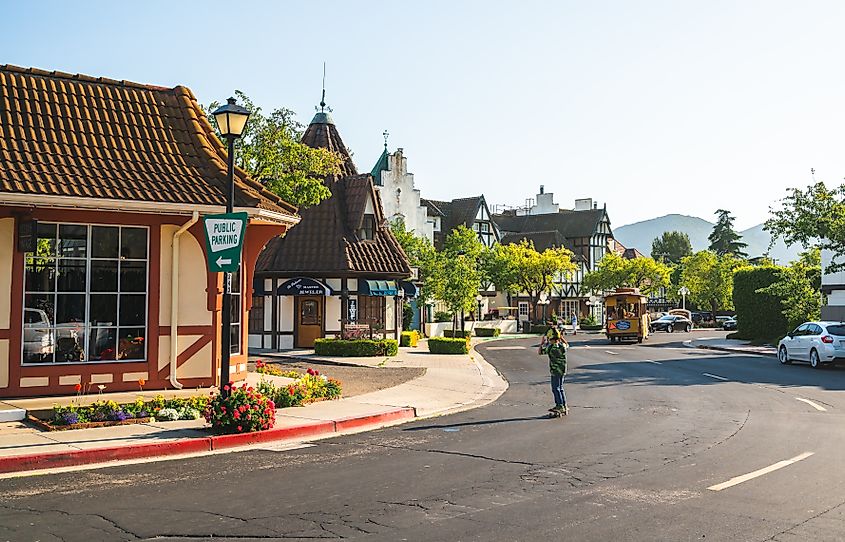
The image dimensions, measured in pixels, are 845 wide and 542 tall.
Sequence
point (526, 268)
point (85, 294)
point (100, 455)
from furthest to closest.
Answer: point (526, 268) < point (85, 294) < point (100, 455)

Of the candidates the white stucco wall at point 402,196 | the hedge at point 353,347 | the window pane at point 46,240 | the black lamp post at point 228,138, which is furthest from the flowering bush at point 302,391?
the white stucco wall at point 402,196

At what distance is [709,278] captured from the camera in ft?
265

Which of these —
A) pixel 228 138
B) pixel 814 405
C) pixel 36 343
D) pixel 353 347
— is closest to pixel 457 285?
pixel 353 347

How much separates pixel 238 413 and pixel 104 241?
17.5ft

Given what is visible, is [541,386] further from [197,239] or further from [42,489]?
[42,489]

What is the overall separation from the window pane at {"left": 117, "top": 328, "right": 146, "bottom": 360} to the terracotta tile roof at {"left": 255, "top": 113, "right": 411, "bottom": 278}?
1826 centimetres

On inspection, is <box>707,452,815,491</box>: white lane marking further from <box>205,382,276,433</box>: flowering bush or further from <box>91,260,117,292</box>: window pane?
<box>91,260,117,292</box>: window pane

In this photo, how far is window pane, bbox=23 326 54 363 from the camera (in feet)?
49.1

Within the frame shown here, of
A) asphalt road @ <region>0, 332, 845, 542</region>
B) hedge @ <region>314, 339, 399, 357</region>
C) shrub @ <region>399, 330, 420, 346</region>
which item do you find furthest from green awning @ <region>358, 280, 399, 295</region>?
asphalt road @ <region>0, 332, 845, 542</region>

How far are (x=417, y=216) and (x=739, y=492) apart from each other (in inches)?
1891

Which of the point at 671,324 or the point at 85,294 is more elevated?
the point at 85,294

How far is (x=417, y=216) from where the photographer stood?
56.3 m

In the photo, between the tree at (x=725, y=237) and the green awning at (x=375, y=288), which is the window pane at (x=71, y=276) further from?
the tree at (x=725, y=237)

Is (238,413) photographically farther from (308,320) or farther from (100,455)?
(308,320)
